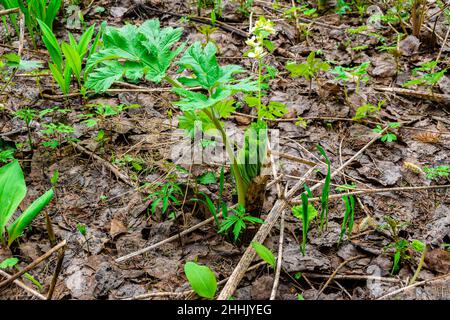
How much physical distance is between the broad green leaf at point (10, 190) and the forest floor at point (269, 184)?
0.58 feet

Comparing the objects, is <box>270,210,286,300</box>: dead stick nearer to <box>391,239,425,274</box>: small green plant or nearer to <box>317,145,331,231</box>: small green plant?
<box>317,145,331,231</box>: small green plant

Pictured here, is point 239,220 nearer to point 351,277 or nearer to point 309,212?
point 309,212

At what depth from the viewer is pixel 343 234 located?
1.70 m

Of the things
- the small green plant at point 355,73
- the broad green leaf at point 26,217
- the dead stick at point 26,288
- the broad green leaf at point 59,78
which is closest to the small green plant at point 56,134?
the broad green leaf at point 59,78

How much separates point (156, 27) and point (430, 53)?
2.45 meters

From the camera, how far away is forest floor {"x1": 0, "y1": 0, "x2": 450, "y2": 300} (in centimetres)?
149

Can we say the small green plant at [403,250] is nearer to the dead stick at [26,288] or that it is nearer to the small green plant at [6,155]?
the dead stick at [26,288]

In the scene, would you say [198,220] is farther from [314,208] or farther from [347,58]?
[347,58]

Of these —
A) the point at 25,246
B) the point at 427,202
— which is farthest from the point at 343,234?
the point at 25,246

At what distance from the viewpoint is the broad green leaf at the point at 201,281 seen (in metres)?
1.32

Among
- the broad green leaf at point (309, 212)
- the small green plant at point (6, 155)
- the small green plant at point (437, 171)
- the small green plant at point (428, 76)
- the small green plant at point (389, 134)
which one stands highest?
the small green plant at point (428, 76)

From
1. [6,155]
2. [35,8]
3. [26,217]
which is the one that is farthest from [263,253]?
[35,8]

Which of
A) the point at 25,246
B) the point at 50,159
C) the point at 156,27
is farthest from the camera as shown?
the point at 50,159

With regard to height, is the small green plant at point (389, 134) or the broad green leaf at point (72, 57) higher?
the broad green leaf at point (72, 57)
